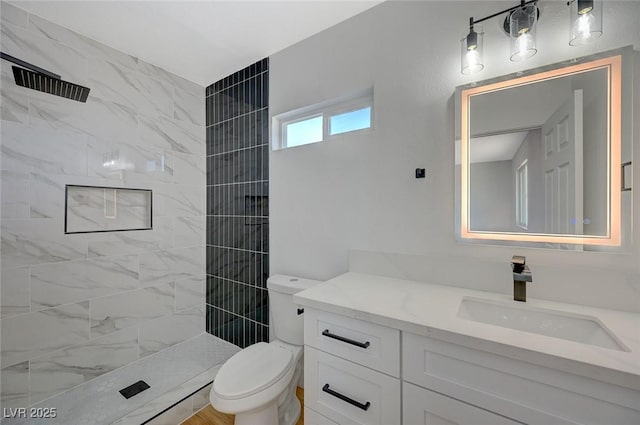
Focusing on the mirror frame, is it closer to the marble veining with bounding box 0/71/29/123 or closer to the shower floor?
the shower floor

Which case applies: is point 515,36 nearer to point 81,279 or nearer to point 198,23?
point 198,23

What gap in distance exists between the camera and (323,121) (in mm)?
1852

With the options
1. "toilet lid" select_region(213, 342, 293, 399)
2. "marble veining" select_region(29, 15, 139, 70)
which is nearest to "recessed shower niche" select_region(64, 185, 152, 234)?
"marble veining" select_region(29, 15, 139, 70)

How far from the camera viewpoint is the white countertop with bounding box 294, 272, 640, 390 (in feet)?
2.17

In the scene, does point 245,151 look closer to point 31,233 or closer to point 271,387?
point 31,233

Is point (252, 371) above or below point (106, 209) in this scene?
below

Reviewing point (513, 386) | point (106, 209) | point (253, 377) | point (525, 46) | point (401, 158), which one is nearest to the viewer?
point (513, 386)

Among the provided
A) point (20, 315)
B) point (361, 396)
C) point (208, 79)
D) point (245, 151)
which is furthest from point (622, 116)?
point (20, 315)

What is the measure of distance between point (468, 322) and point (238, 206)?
1.85 m

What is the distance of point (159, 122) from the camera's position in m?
2.20

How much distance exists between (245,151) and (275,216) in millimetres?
634

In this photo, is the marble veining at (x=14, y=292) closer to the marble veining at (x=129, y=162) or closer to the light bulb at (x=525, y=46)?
the marble veining at (x=129, y=162)

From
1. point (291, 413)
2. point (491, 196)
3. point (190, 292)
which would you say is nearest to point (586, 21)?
point (491, 196)

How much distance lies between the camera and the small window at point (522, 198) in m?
1.16
